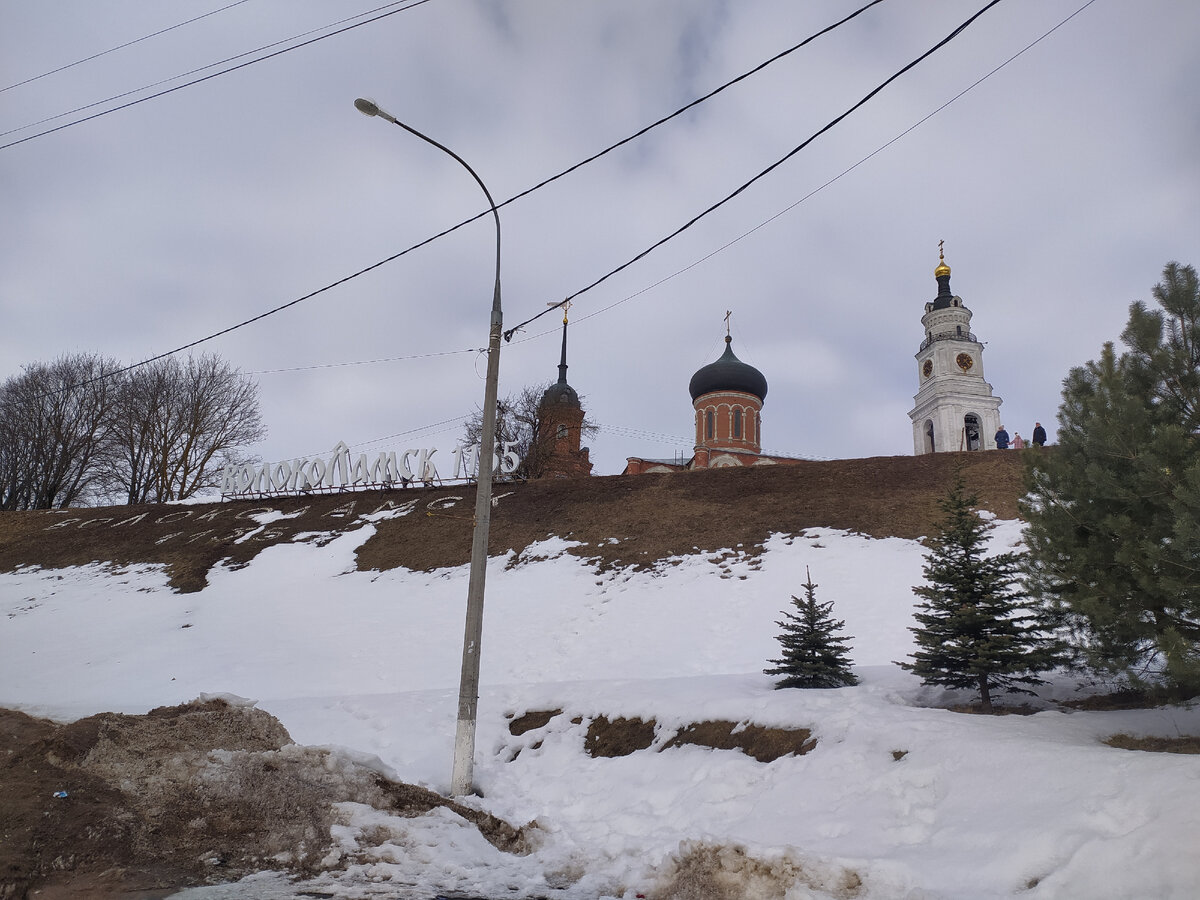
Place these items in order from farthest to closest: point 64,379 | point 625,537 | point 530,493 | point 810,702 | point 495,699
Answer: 1. point 64,379
2. point 530,493
3. point 625,537
4. point 495,699
5. point 810,702

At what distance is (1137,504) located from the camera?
21.7 ft

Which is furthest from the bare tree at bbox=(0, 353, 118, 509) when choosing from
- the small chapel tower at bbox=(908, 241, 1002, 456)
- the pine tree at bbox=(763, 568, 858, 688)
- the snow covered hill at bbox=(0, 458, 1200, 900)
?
the small chapel tower at bbox=(908, 241, 1002, 456)

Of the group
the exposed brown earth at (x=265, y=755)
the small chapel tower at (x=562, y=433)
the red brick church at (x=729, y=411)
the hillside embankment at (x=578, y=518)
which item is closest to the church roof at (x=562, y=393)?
the small chapel tower at (x=562, y=433)

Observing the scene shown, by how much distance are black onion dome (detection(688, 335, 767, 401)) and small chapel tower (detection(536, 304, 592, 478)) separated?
9.58 meters

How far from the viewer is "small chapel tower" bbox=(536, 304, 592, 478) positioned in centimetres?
4291

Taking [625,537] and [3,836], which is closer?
[3,836]

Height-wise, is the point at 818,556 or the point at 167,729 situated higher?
the point at 818,556

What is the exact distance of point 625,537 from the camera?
946 inches

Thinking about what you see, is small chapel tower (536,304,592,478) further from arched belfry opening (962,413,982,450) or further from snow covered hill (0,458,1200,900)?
arched belfry opening (962,413,982,450)

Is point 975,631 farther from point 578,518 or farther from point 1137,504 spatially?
point 578,518

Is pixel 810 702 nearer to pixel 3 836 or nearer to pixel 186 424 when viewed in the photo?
pixel 3 836

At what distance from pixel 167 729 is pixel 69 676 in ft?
41.5

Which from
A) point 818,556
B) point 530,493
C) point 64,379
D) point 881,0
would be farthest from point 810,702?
point 64,379

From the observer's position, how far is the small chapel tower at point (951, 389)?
2127 inches
